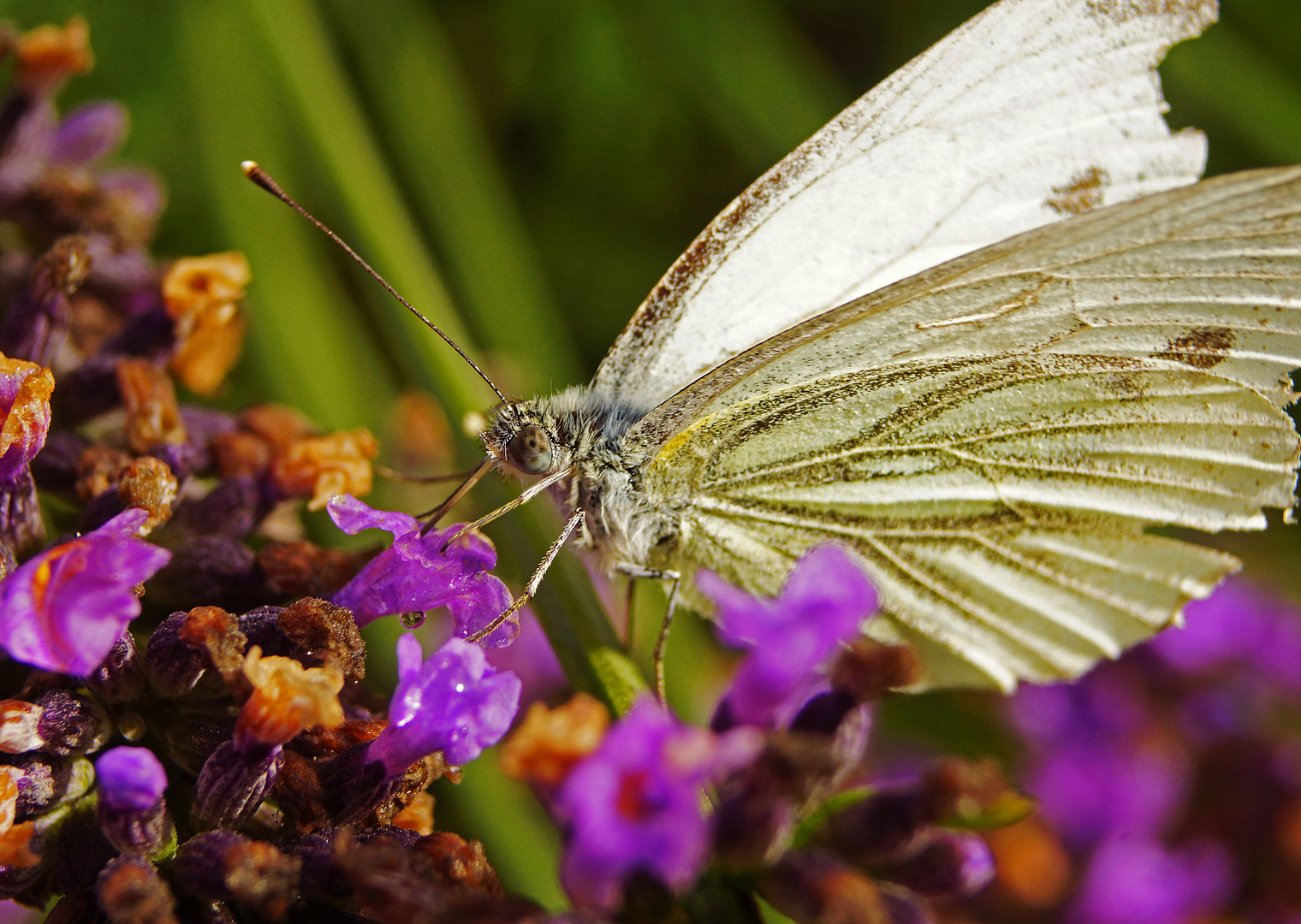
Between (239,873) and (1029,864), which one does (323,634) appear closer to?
(239,873)

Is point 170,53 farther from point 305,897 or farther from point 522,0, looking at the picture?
point 305,897

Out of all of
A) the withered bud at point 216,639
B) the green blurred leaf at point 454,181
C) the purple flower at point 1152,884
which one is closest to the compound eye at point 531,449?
the withered bud at point 216,639

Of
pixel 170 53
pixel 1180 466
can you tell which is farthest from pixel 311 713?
pixel 170 53

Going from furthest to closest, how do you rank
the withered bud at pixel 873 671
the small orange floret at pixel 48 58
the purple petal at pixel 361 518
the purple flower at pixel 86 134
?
1. the purple flower at pixel 86 134
2. the small orange floret at pixel 48 58
3. the purple petal at pixel 361 518
4. the withered bud at pixel 873 671

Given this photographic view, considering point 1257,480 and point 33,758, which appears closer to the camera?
point 33,758

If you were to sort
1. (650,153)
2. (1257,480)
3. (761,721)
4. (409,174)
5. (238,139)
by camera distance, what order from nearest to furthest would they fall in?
1. (761,721)
2. (1257,480)
3. (238,139)
4. (409,174)
5. (650,153)

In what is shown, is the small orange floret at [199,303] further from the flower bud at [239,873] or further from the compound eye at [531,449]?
the flower bud at [239,873]

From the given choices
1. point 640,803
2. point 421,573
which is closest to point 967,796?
point 640,803
